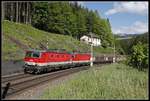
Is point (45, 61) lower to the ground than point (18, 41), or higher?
lower

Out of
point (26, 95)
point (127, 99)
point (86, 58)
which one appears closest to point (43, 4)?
point (86, 58)

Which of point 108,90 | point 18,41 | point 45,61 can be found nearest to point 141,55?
point 45,61

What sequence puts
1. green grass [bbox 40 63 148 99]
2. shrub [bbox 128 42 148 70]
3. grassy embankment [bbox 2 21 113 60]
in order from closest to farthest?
green grass [bbox 40 63 148 99] → shrub [bbox 128 42 148 70] → grassy embankment [bbox 2 21 113 60]

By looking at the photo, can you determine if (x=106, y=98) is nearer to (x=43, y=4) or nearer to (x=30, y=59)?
(x=30, y=59)

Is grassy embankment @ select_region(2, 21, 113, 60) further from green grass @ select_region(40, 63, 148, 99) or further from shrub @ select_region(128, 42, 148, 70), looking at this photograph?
green grass @ select_region(40, 63, 148, 99)

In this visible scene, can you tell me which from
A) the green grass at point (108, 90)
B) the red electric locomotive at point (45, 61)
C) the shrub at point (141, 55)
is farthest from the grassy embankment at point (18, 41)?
the green grass at point (108, 90)

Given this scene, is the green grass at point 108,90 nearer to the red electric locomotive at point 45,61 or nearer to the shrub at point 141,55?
the shrub at point 141,55

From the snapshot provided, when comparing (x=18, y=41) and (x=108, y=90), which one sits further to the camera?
(x=18, y=41)

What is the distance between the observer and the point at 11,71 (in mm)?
39062

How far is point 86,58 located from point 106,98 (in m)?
52.9

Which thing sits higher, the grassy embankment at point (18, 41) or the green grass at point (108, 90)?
the grassy embankment at point (18, 41)

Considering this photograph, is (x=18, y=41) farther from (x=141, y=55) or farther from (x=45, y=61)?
(x=141, y=55)

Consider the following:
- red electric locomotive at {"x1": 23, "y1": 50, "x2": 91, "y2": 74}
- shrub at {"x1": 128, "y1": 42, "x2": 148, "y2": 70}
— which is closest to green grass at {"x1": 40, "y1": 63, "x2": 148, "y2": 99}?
shrub at {"x1": 128, "y1": 42, "x2": 148, "y2": 70}

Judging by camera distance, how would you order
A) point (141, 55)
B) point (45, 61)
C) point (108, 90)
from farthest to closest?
point (45, 61) < point (141, 55) < point (108, 90)
